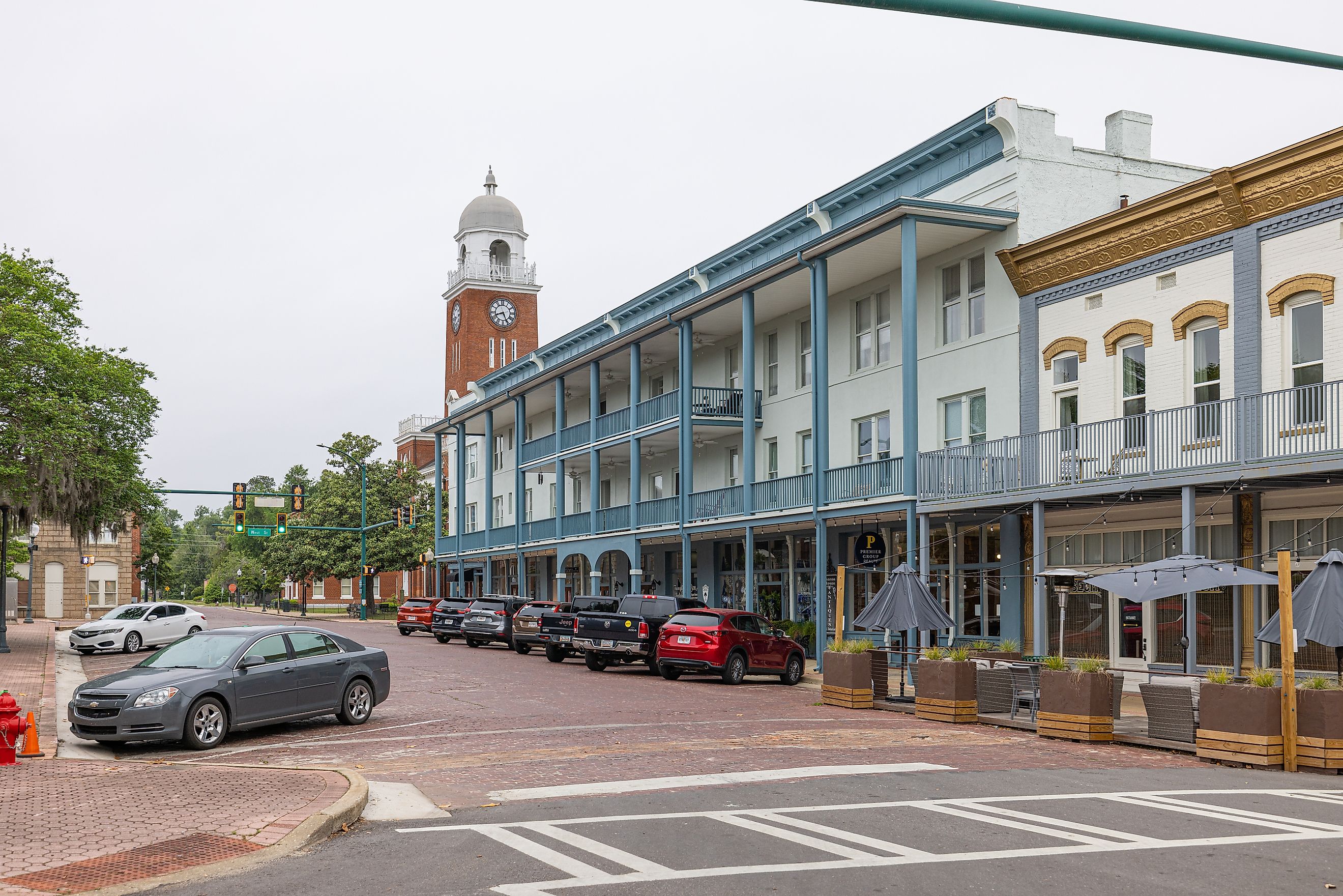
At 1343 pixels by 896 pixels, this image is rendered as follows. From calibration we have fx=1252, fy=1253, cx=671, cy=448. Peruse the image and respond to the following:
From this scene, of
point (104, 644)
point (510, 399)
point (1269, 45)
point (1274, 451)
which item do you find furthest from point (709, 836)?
point (510, 399)

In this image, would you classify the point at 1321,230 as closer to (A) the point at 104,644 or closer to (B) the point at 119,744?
(B) the point at 119,744

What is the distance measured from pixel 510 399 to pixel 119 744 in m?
37.2

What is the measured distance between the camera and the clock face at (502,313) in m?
81.2

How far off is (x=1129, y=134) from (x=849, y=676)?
51.5 feet

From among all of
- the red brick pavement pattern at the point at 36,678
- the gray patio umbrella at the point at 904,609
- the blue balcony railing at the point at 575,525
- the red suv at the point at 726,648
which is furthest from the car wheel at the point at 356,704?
the blue balcony railing at the point at 575,525

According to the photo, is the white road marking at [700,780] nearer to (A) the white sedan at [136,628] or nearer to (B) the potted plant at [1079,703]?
(B) the potted plant at [1079,703]

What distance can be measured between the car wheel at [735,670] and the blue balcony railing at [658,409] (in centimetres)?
1275

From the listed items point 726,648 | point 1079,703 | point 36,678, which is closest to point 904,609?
point 1079,703

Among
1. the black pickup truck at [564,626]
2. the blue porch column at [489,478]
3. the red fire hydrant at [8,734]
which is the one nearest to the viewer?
the red fire hydrant at [8,734]

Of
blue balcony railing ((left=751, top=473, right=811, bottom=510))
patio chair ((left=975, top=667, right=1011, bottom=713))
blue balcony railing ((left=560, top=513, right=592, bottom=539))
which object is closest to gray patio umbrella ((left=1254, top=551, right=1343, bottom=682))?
patio chair ((left=975, top=667, right=1011, bottom=713))

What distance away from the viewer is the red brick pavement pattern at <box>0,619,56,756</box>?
16.9 metres

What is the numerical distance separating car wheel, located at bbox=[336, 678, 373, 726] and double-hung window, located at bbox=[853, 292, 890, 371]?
1722cm

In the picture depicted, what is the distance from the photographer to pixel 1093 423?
22.9 metres

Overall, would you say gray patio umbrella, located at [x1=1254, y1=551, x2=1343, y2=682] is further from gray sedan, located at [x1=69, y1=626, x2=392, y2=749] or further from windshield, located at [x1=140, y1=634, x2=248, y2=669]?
windshield, located at [x1=140, y1=634, x2=248, y2=669]
